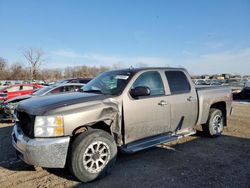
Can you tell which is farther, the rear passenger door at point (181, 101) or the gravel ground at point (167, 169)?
the rear passenger door at point (181, 101)

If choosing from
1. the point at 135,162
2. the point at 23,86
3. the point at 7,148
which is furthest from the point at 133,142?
the point at 23,86

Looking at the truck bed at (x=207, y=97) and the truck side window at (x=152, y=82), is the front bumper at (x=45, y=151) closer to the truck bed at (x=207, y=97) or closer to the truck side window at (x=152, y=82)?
the truck side window at (x=152, y=82)

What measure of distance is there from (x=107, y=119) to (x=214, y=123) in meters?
3.69

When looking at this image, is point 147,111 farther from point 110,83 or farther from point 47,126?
point 47,126

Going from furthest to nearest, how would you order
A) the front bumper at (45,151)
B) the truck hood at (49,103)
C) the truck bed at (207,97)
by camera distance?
the truck bed at (207,97)
the truck hood at (49,103)
the front bumper at (45,151)

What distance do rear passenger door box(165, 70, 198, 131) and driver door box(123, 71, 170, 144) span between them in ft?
0.78

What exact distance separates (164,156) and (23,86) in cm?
1118

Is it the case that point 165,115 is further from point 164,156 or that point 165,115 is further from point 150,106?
point 164,156

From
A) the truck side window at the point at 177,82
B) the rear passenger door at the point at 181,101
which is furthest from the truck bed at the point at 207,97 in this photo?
the truck side window at the point at 177,82

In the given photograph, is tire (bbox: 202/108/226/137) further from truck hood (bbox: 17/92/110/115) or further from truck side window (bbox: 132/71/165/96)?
truck hood (bbox: 17/92/110/115)

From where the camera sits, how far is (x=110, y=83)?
486 centimetres

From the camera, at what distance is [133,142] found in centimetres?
448

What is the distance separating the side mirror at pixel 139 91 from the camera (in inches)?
175

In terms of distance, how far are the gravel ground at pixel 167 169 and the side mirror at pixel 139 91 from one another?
1.35 m
